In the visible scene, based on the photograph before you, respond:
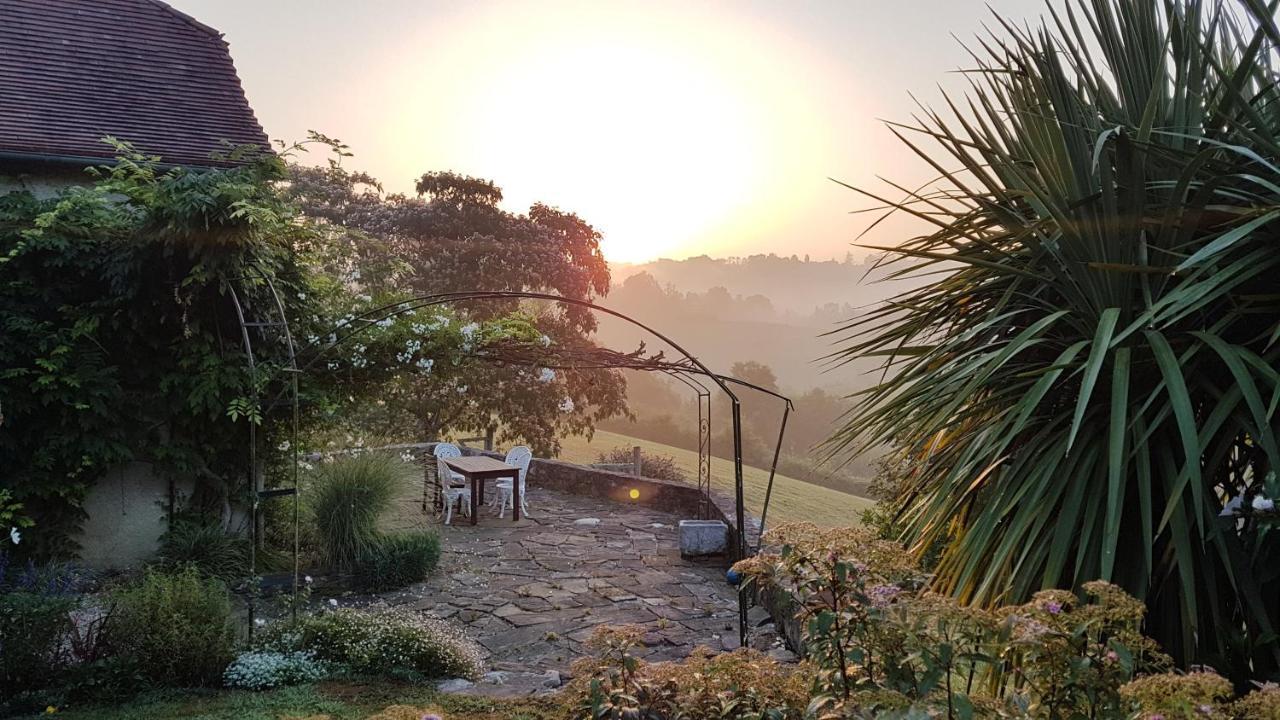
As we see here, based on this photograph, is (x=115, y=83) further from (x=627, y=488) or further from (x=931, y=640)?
(x=931, y=640)

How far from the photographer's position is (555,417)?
16.6 metres

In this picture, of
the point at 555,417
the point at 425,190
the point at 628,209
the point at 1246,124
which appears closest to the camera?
the point at 1246,124

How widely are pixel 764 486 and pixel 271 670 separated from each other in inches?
775

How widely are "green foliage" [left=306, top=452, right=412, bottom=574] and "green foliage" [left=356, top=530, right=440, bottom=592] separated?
0.26 feet

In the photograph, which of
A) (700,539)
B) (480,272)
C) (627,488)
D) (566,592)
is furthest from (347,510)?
(480,272)

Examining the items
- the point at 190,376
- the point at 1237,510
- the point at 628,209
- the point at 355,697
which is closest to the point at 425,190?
the point at 628,209

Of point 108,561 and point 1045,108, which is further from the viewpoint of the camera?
point 108,561

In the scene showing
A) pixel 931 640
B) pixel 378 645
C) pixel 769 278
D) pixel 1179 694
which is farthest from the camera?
pixel 769 278

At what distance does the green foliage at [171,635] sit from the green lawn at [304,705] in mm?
192

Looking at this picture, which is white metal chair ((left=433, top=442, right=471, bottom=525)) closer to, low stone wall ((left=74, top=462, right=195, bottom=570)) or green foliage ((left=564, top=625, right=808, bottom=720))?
low stone wall ((left=74, top=462, right=195, bottom=570))

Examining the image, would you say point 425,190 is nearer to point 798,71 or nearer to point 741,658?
point 798,71

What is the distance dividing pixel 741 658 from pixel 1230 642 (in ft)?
4.95

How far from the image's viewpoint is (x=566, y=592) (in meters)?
7.27

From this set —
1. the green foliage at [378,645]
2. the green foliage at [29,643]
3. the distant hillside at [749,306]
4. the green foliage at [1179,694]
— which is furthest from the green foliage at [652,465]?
the distant hillside at [749,306]
